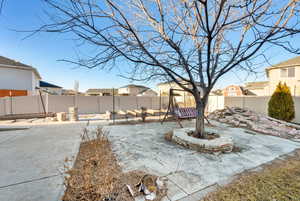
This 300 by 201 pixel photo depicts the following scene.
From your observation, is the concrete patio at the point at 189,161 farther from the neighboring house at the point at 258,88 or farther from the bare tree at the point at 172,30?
the neighboring house at the point at 258,88

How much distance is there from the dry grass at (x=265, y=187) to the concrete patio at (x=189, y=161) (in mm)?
148

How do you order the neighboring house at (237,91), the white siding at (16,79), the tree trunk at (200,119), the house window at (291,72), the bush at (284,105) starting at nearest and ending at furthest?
the tree trunk at (200,119) < the bush at (284,105) < the white siding at (16,79) < the house window at (291,72) < the neighboring house at (237,91)

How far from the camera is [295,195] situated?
176cm

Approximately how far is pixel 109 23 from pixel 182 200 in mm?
3289

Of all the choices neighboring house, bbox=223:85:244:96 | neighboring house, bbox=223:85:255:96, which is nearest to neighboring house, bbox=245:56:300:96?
neighboring house, bbox=223:85:255:96

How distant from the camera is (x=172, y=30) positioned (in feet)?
10.3

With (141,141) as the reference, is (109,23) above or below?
above

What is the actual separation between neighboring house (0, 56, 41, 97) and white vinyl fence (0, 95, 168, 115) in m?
2.24

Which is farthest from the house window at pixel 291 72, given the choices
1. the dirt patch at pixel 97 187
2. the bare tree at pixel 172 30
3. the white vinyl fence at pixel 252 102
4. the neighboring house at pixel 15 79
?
the neighboring house at pixel 15 79

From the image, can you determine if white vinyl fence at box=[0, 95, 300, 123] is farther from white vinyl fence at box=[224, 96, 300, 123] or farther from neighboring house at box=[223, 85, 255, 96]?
neighboring house at box=[223, 85, 255, 96]

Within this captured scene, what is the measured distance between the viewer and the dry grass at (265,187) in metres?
1.71

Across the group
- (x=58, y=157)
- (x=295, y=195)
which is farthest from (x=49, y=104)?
(x=295, y=195)

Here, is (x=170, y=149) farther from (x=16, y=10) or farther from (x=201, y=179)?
(x=16, y=10)

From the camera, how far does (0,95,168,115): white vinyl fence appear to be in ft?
29.9
